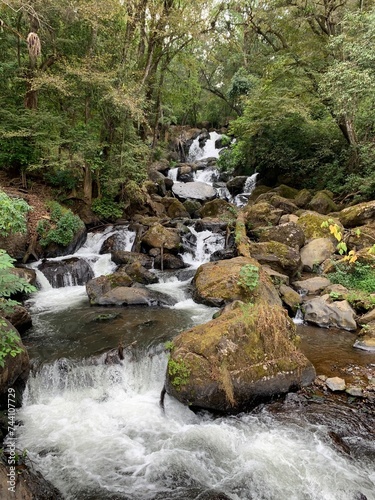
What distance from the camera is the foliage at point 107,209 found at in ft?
46.7

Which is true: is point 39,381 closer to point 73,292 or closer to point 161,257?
point 73,292

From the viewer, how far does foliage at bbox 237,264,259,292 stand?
7789 millimetres

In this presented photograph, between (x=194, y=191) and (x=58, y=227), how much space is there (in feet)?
31.6

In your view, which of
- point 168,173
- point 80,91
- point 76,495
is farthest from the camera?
point 168,173

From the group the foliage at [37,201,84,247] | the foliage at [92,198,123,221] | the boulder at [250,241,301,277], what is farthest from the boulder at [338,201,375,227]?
the foliage at [37,201,84,247]

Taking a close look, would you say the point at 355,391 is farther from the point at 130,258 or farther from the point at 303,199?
the point at 303,199

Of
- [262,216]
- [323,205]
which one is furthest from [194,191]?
[323,205]

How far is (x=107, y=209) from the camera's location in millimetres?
14367

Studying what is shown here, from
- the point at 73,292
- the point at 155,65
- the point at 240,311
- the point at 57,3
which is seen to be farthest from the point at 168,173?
the point at 240,311

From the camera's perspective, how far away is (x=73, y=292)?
9.90m

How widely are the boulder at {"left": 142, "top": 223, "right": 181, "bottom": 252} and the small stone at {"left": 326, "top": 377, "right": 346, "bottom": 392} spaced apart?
729 centimetres

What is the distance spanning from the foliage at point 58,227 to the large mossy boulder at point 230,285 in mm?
5384

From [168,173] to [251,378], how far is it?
20246mm

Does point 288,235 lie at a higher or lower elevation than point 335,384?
higher
